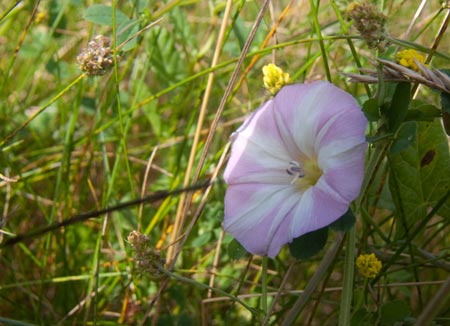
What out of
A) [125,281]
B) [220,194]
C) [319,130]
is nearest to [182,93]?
[220,194]

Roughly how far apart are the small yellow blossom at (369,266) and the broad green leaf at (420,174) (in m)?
0.18

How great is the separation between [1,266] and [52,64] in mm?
572

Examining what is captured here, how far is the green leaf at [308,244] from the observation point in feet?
3.20

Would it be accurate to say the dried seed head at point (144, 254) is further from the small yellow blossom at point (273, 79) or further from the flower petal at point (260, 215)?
the small yellow blossom at point (273, 79)

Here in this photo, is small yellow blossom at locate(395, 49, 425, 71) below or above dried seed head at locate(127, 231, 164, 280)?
above

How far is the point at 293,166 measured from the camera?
1085mm

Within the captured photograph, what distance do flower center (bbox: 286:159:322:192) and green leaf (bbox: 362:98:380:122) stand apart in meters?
0.13

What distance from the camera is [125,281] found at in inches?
64.0

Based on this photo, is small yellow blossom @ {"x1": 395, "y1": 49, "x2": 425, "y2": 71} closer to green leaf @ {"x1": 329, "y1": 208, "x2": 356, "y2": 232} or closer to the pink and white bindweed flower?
the pink and white bindweed flower

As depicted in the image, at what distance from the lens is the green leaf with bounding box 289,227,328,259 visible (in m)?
0.98

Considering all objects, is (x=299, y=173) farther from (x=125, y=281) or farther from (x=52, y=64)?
(x=52, y=64)

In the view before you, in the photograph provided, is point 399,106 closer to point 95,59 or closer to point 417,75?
point 417,75

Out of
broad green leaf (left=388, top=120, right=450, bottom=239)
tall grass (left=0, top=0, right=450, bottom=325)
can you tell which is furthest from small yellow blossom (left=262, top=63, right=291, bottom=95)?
broad green leaf (left=388, top=120, right=450, bottom=239)

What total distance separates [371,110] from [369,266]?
0.27 m
